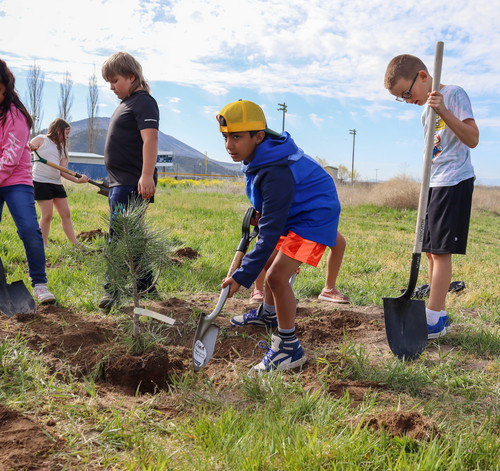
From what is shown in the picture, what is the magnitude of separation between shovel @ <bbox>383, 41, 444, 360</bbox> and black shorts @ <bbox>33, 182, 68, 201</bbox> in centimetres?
458

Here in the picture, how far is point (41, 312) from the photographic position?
10.9ft

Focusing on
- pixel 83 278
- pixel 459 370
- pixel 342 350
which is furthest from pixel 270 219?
pixel 83 278

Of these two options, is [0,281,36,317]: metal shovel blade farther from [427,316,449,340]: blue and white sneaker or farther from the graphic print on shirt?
the graphic print on shirt

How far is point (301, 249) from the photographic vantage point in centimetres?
256

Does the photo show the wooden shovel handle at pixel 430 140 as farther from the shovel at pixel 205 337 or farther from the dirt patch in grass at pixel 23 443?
the dirt patch in grass at pixel 23 443

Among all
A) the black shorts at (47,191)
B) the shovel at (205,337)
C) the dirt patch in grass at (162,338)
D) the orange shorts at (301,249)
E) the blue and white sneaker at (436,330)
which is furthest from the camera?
the black shorts at (47,191)

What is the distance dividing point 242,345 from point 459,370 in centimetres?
126

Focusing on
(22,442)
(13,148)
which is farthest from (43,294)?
(22,442)

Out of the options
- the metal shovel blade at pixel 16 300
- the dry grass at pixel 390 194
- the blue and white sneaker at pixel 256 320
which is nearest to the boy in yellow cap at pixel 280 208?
the blue and white sneaker at pixel 256 320

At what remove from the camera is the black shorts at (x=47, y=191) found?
227 inches

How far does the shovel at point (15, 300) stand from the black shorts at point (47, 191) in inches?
98.1

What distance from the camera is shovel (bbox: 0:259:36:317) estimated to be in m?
3.27

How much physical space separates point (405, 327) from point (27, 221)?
282 cm

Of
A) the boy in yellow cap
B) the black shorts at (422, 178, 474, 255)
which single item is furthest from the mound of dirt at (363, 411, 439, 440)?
the black shorts at (422, 178, 474, 255)
